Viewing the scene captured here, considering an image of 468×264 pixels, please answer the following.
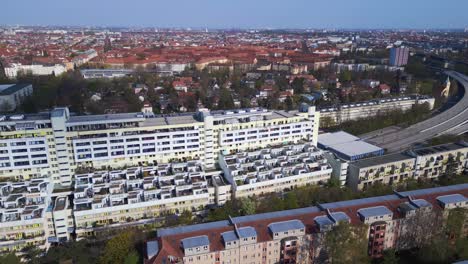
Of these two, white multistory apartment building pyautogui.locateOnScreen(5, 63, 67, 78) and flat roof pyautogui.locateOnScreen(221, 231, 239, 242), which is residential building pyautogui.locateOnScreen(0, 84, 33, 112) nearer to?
white multistory apartment building pyautogui.locateOnScreen(5, 63, 67, 78)

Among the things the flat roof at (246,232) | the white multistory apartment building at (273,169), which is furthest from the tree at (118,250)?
the white multistory apartment building at (273,169)

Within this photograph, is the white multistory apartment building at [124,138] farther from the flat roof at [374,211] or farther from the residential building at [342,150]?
the flat roof at [374,211]

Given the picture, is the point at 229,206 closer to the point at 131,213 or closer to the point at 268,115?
the point at 131,213

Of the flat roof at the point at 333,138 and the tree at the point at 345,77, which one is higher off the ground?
the tree at the point at 345,77

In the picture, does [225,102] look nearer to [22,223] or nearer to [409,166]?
[409,166]

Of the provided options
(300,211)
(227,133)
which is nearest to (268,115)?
(227,133)

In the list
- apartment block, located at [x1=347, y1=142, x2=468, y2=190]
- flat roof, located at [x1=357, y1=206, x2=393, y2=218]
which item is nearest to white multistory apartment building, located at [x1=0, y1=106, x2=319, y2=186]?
apartment block, located at [x1=347, y1=142, x2=468, y2=190]
